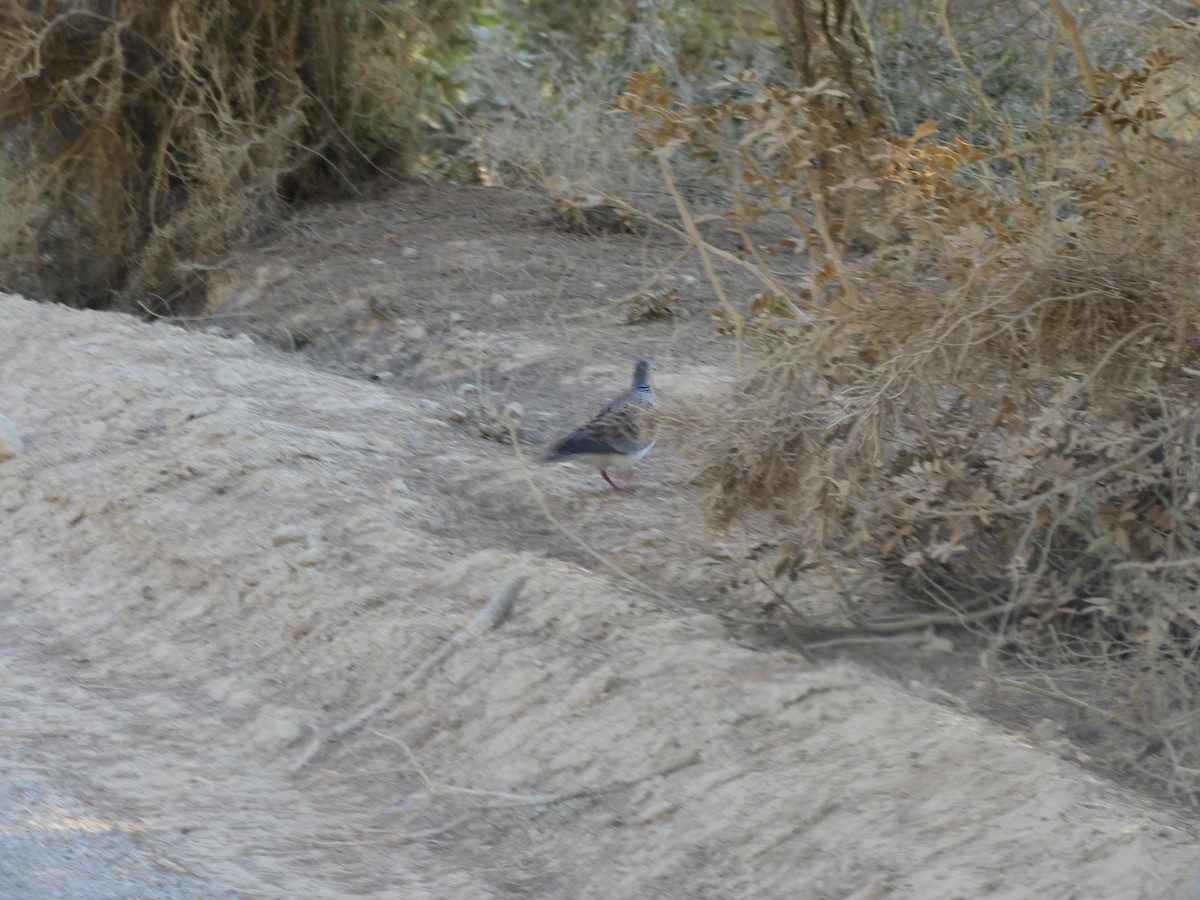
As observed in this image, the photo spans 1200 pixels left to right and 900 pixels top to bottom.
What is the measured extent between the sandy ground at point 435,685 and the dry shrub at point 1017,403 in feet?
1.30

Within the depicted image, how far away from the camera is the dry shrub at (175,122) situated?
33.1 feet

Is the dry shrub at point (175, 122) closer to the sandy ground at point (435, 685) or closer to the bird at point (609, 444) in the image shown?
the sandy ground at point (435, 685)

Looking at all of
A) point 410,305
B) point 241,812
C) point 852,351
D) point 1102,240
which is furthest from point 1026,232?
point 410,305

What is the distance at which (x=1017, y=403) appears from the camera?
4387 millimetres

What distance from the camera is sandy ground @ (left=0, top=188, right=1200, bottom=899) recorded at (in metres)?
3.78

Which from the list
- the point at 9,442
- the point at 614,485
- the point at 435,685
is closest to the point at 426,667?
the point at 435,685

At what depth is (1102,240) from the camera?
4277mm

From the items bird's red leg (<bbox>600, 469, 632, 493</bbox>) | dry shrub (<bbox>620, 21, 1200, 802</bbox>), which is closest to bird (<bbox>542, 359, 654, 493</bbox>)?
bird's red leg (<bbox>600, 469, 632, 493</bbox>)

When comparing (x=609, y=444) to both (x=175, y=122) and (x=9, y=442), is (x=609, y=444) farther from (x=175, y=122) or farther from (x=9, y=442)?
(x=175, y=122)

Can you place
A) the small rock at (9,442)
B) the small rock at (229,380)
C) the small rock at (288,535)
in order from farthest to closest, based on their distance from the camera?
the small rock at (229,380), the small rock at (9,442), the small rock at (288,535)

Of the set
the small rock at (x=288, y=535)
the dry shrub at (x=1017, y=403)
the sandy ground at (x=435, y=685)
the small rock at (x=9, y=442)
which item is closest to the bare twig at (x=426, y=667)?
the sandy ground at (x=435, y=685)

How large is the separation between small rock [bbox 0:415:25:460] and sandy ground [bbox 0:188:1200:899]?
6cm

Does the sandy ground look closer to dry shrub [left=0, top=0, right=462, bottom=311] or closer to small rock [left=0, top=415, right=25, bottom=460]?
small rock [left=0, top=415, right=25, bottom=460]

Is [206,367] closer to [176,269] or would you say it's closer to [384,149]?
[176,269]
